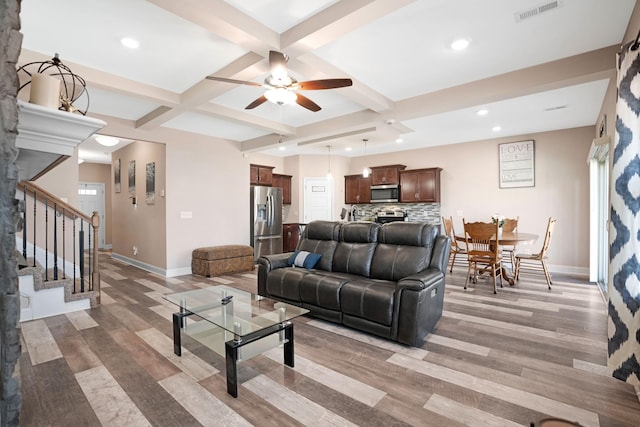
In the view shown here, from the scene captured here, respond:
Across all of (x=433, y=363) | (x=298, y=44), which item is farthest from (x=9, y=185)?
(x=433, y=363)

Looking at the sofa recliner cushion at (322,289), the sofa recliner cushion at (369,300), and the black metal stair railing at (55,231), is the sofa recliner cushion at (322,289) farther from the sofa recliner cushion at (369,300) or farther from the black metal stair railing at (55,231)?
the black metal stair railing at (55,231)

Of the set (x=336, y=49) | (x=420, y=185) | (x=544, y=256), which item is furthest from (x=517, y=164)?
(x=336, y=49)

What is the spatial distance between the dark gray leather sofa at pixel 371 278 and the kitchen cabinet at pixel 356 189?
3.98m

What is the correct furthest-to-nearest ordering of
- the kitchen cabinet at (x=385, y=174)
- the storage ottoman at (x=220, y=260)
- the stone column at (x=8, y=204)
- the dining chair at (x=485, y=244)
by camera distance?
the kitchen cabinet at (x=385, y=174) < the storage ottoman at (x=220, y=260) < the dining chair at (x=485, y=244) < the stone column at (x=8, y=204)

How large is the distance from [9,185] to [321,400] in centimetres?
192

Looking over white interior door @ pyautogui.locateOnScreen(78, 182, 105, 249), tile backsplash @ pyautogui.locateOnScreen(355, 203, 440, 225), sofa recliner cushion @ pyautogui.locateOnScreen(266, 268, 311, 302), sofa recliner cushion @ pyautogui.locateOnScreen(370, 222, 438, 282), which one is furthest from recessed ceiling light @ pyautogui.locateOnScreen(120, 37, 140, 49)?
white interior door @ pyautogui.locateOnScreen(78, 182, 105, 249)

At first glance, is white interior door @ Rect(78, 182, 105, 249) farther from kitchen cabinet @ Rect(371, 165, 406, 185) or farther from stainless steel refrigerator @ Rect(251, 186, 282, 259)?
kitchen cabinet @ Rect(371, 165, 406, 185)

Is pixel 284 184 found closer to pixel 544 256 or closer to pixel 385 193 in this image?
pixel 385 193

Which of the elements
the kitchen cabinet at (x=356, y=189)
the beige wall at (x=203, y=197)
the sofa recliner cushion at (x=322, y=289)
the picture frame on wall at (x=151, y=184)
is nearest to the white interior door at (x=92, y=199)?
the picture frame on wall at (x=151, y=184)

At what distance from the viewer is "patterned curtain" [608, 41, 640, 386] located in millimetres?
1981

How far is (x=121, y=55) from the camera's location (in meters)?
3.02

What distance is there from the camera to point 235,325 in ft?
7.21

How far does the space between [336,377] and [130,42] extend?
343 centimetres

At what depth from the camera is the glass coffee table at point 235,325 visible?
2.05m
